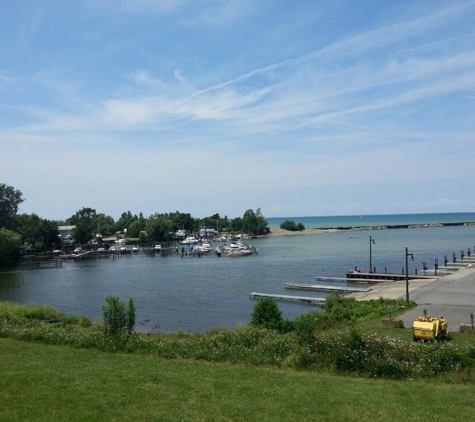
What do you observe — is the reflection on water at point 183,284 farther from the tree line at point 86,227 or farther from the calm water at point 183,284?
the tree line at point 86,227

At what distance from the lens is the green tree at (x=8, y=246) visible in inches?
3413

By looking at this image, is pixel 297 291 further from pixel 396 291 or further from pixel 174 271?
pixel 174 271

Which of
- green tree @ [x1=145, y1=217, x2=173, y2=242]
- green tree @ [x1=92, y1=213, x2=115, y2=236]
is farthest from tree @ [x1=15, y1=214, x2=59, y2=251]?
green tree @ [x1=145, y1=217, x2=173, y2=242]

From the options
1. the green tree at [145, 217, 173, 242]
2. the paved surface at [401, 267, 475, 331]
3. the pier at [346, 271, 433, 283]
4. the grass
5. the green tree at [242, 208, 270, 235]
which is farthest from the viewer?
the green tree at [242, 208, 270, 235]

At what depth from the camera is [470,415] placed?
422 inches

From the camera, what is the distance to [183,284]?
59.4 meters

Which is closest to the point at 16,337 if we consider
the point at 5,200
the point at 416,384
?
the point at 416,384

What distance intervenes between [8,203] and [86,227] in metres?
26.5

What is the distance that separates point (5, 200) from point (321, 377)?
102 meters

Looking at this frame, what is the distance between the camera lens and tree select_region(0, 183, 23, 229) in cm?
10131

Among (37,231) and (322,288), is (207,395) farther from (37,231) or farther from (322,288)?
(37,231)

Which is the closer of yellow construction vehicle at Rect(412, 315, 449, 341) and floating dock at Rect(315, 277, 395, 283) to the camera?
yellow construction vehicle at Rect(412, 315, 449, 341)

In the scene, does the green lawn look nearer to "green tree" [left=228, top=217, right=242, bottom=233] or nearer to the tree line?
the tree line

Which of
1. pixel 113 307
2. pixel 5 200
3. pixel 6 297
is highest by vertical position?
pixel 5 200
